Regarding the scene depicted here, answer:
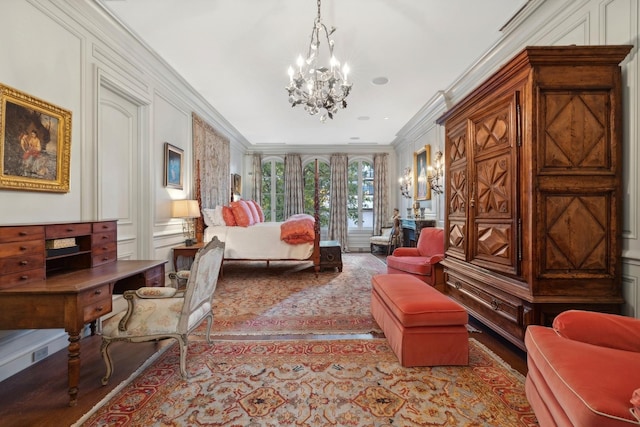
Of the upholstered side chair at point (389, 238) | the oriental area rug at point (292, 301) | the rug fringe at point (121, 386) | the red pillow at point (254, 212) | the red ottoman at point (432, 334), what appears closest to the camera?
the rug fringe at point (121, 386)

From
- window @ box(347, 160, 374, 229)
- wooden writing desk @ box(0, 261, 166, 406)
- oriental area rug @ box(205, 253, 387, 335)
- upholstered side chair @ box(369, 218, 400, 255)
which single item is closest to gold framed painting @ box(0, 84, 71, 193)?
wooden writing desk @ box(0, 261, 166, 406)

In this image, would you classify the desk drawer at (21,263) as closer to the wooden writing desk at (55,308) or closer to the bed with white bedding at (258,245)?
the wooden writing desk at (55,308)

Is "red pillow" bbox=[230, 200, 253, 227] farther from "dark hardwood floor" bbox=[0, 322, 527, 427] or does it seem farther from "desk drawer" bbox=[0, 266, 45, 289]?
"desk drawer" bbox=[0, 266, 45, 289]

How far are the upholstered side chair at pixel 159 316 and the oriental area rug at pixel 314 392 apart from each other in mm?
242

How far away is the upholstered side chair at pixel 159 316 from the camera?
1.87 metres

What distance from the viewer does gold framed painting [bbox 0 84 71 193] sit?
1.93 meters

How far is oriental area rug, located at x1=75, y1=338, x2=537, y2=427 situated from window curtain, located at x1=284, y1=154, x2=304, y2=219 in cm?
591

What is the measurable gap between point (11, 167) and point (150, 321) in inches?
56.0

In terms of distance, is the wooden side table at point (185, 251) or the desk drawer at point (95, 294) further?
the wooden side table at point (185, 251)

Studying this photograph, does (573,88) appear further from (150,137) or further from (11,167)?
(150,137)

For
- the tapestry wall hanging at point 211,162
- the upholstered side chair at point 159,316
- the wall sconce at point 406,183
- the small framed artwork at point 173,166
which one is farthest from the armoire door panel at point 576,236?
the wall sconce at point 406,183

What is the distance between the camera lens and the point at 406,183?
707 centimetres

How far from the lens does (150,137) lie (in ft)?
11.7

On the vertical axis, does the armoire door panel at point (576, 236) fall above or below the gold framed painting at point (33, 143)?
below
